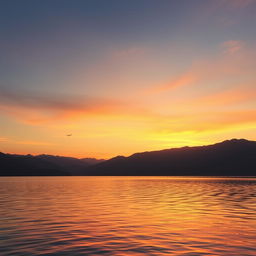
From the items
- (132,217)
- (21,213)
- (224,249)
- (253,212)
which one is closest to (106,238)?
(224,249)

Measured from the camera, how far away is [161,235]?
82.1ft

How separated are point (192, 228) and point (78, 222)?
37.9ft

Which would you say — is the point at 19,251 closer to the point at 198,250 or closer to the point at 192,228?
the point at 198,250

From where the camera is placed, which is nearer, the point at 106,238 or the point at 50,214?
the point at 106,238

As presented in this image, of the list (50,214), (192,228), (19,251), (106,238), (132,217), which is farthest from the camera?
(50,214)

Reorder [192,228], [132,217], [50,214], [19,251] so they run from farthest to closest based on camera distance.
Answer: [50,214]
[132,217]
[192,228]
[19,251]

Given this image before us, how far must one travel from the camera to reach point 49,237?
24516mm

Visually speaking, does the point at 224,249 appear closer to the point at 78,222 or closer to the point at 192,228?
the point at 192,228

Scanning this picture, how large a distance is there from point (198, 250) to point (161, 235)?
17.4 ft

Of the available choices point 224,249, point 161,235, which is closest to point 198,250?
point 224,249

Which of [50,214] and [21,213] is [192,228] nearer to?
[50,214]

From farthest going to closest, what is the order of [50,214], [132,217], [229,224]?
1. [50,214]
2. [132,217]
3. [229,224]

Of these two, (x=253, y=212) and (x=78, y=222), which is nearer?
(x=78, y=222)

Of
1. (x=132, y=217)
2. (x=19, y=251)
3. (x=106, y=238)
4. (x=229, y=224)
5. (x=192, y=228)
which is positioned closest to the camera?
(x=19, y=251)
